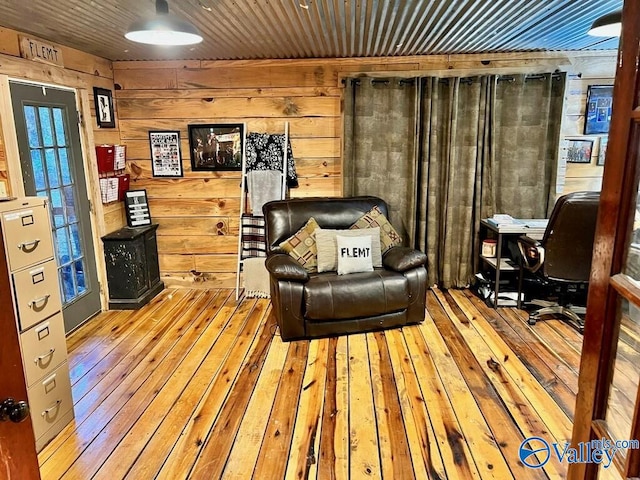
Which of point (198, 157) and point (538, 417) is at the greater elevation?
point (198, 157)

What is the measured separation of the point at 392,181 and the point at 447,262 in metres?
1.00

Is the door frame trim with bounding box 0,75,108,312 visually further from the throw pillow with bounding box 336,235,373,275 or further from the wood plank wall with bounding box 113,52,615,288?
the throw pillow with bounding box 336,235,373,275

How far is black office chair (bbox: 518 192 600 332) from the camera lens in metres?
3.34

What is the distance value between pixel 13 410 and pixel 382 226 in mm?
3439

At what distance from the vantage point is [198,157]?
4.54m

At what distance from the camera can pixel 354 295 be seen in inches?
136

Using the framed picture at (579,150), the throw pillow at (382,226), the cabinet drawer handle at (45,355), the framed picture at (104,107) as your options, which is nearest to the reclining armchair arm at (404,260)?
the throw pillow at (382,226)

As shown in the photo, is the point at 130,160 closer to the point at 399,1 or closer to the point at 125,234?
the point at 125,234

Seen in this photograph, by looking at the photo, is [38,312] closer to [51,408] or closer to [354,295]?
[51,408]

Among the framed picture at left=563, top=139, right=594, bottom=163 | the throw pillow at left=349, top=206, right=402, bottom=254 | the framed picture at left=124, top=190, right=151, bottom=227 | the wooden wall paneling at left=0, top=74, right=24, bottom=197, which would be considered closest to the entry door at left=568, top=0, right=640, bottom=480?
the throw pillow at left=349, top=206, right=402, bottom=254

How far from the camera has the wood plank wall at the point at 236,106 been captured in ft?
14.1

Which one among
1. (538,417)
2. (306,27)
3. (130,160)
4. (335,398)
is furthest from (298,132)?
(538,417)

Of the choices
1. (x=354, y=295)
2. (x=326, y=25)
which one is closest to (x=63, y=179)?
(x=326, y=25)

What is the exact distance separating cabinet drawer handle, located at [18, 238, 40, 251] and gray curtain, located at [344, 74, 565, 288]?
282 centimetres
